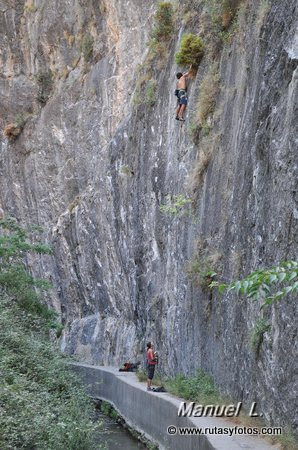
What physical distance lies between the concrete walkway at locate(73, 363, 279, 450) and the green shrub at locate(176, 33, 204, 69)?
8810 mm

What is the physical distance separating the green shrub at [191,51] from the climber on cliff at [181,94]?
321 mm

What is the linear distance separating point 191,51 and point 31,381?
31.5 ft

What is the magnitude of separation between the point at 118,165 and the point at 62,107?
31.3 feet

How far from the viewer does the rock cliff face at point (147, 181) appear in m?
9.98

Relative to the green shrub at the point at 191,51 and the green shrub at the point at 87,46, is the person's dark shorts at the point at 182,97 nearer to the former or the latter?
the green shrub at the point at 191,51

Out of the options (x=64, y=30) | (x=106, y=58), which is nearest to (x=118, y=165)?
(x=106, y=58)

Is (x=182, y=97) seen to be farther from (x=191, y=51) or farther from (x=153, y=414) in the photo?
(x=153, y=414)

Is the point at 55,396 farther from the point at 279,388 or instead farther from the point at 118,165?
the point at 118,165

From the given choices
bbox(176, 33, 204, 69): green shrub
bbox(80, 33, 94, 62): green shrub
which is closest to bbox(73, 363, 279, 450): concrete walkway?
bbox(176, 33, 204, 69): green shrub

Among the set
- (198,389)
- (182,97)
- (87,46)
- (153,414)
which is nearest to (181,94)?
(182,97)

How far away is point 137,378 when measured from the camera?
19078 mm

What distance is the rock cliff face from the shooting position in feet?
32.8

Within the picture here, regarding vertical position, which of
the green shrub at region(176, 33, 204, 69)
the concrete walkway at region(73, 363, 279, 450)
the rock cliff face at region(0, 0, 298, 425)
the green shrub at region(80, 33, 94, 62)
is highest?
the green shrub at region(80, 33, 94, 62)

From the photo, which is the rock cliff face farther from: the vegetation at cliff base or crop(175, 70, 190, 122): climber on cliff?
the vegetation at cliff base
